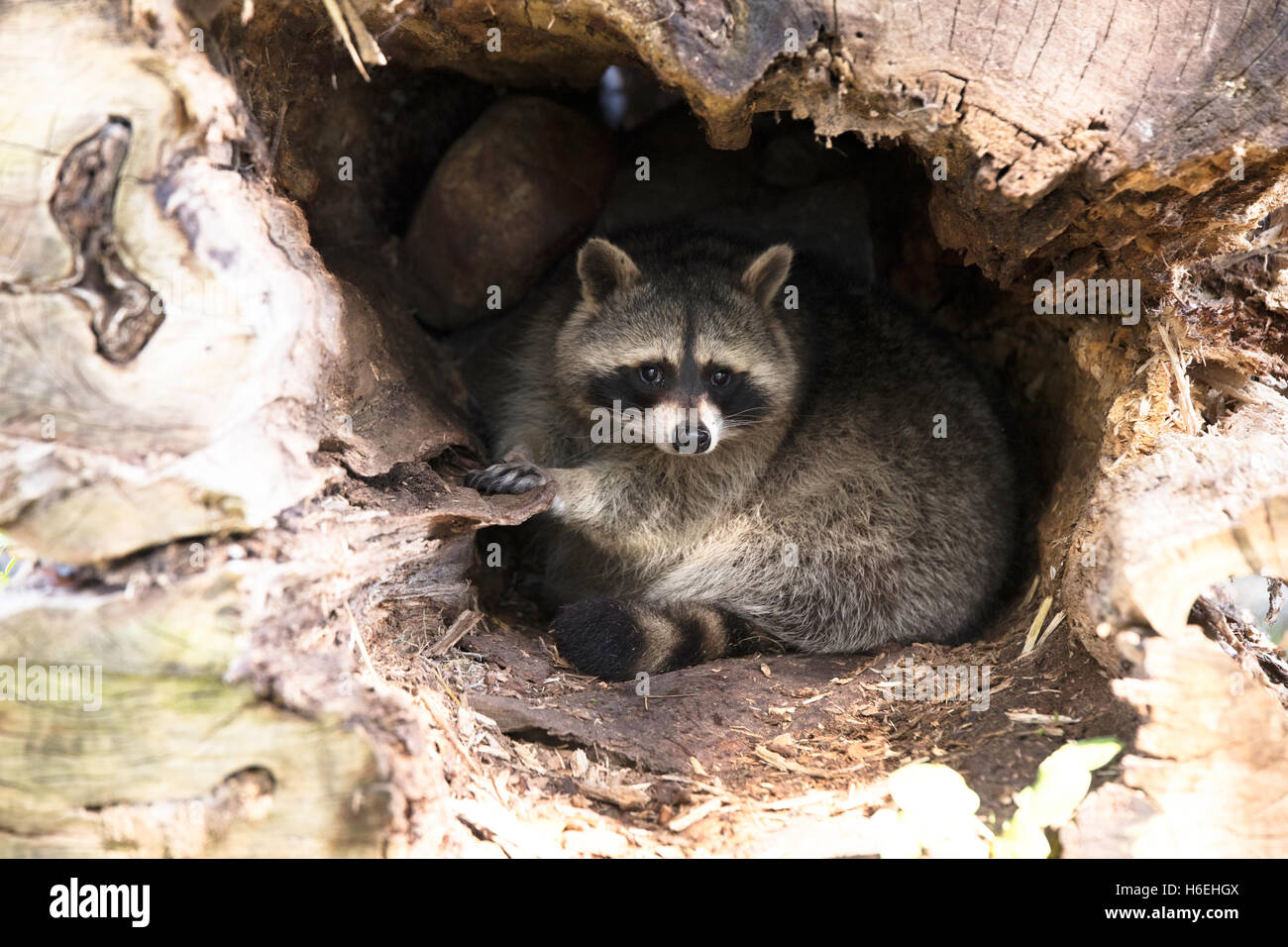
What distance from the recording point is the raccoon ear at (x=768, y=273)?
369cm

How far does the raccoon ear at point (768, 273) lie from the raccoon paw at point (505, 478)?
3.61 ft

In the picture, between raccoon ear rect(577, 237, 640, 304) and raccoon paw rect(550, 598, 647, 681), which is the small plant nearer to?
raccoon paw rect(550, 598, 647, 681)

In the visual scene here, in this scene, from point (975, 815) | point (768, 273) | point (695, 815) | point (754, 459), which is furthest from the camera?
point (754, 459)

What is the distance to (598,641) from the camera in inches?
124

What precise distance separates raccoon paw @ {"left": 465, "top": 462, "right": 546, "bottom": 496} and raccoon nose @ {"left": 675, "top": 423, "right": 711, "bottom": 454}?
0.49 m

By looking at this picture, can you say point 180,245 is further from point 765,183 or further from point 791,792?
point 765,183

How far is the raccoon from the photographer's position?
12.0 ft

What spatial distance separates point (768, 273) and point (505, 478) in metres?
1.28

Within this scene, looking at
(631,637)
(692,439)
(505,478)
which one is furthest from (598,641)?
(692,439)

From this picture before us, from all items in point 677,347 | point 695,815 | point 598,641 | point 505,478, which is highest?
point 677,347

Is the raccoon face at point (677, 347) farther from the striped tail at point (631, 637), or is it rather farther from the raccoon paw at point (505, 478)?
the striped tail at point (631, 637)

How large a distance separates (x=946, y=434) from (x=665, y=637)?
1.42 metres

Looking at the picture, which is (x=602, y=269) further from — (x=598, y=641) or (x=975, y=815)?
(x=975, y=815)
